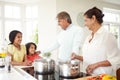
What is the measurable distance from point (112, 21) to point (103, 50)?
16.9 feet

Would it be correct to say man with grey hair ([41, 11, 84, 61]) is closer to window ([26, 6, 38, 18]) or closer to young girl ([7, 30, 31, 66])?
young girl ([7, 30, 31, 66])

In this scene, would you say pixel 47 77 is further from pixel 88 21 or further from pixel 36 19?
pixel 36 19

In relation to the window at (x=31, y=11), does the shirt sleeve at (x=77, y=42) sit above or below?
below

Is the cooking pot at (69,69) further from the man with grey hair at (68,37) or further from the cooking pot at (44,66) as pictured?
the man with grey hair at (68,37)

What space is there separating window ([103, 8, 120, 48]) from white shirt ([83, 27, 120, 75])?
4.76 metres

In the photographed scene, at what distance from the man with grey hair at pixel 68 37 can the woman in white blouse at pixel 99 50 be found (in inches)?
27.4

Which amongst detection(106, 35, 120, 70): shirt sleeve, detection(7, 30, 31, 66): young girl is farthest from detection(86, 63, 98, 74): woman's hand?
detection(7, 30, 31, 66): young girl

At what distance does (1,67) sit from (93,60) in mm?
994

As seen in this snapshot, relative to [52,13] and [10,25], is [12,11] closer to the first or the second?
[10,25]

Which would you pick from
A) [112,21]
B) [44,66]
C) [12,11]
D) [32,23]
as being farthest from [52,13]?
[44,66]

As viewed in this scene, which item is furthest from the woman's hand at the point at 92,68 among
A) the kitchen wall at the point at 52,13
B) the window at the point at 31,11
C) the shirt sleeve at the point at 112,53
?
the window at the point at 31,11

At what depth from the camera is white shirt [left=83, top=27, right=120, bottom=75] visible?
5.49 feet

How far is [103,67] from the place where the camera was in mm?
1705

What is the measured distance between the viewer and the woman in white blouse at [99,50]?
167 centimetres
